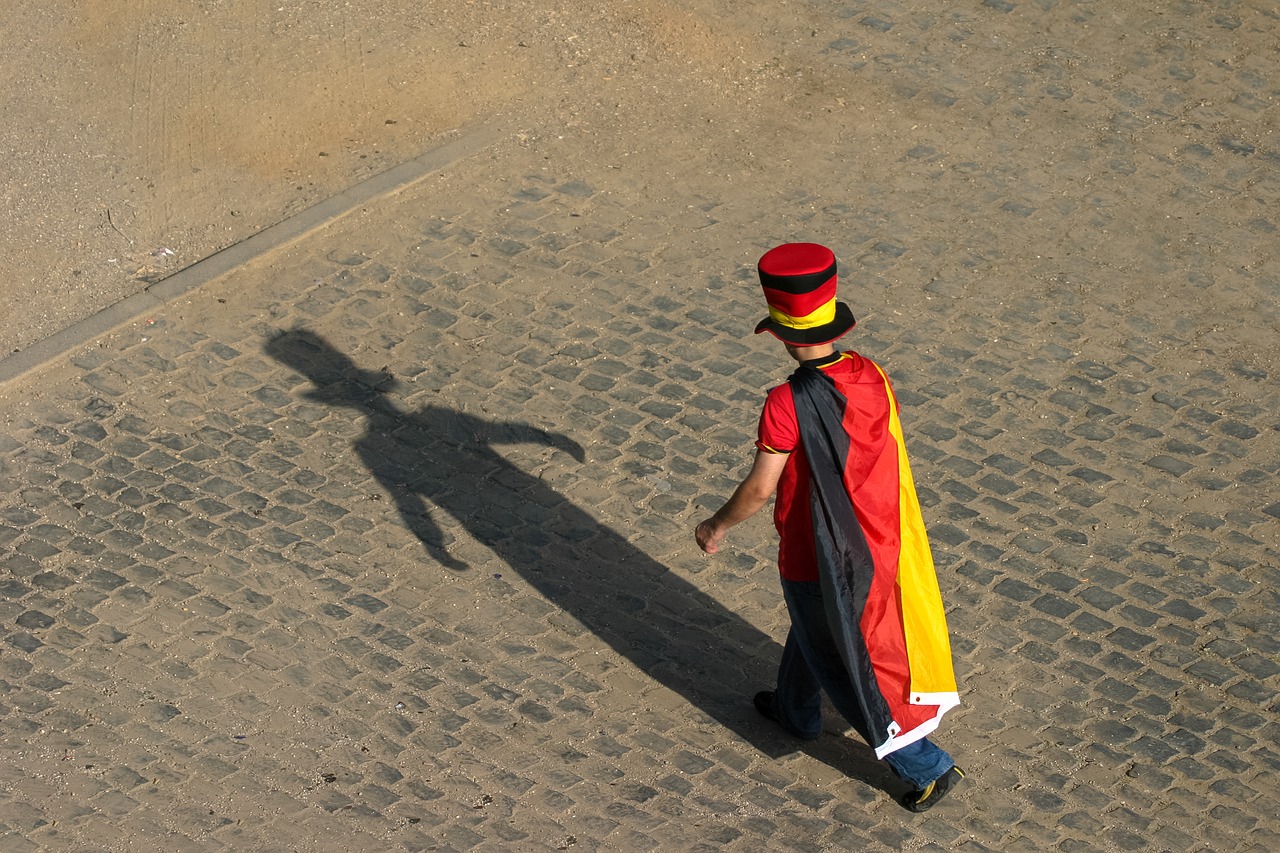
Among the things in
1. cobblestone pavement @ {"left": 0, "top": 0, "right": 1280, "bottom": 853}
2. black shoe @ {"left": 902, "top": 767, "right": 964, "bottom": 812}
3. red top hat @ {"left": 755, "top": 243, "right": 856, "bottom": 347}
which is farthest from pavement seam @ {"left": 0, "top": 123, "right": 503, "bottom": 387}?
black shoe @ {"left": 902, "top": 767, "right": 964, "bottom": 812}

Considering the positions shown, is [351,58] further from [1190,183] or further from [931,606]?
[931,606]

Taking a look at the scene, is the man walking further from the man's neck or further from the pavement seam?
the pavement seam

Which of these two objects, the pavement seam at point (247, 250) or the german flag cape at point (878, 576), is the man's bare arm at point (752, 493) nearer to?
the german flag cape at point (878, 576)

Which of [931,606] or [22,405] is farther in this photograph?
[22,405]

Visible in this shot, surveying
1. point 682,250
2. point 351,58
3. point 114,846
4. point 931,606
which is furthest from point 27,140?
point 931,606

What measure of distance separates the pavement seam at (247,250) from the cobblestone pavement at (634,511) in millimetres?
124

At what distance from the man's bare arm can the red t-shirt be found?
0.04 metres

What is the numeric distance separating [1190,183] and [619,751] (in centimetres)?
560

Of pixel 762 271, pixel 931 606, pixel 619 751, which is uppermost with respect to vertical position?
pixel 762 271

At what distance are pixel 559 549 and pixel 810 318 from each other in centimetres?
225

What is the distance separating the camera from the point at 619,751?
5824mm

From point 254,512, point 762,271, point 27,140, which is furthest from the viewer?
point 27,140

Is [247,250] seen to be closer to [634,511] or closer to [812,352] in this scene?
[634,511]

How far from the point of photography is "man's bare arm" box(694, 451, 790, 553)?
4996 millimetres
